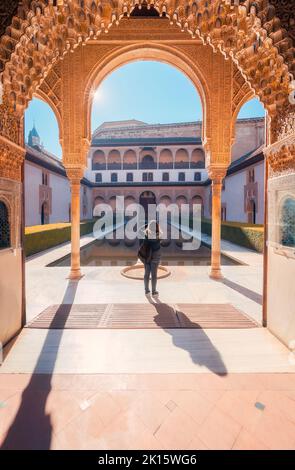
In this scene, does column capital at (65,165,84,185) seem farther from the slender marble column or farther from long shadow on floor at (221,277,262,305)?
long shadow on floor at (221,277,262,305)

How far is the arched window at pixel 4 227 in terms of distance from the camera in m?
2.78

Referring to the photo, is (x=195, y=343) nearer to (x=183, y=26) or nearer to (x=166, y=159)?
(x=183, y=26)

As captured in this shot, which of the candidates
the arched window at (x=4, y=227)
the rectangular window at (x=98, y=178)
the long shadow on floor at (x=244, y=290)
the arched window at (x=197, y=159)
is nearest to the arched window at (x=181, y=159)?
the arched window at (x=197, y=159)

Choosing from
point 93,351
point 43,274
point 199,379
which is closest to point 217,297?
point 199,379

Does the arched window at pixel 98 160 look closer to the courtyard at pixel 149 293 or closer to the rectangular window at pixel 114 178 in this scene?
the rectangular window at pixel 114 178

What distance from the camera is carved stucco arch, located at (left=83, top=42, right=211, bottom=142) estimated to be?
5316 millimetres

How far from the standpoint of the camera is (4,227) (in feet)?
9.28

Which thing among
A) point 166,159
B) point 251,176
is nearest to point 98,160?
point 166,159

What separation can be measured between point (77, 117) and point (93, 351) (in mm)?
5045

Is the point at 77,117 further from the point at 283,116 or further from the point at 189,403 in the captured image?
the point at 189,403

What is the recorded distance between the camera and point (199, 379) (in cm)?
220

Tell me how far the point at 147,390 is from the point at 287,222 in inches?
94.9

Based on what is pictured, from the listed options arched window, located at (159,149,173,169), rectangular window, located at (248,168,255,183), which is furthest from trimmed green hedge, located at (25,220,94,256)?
arched window, located at (159,149,173,169)
